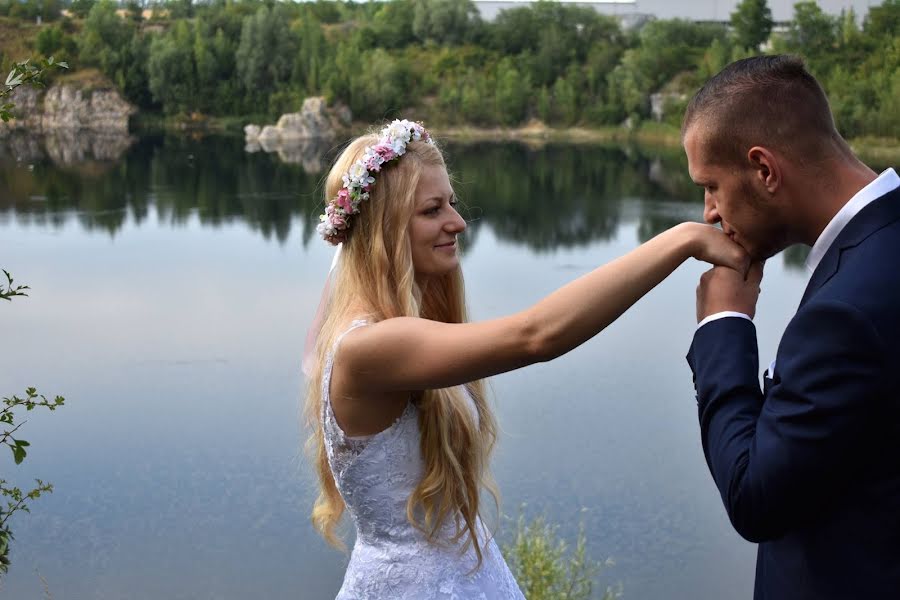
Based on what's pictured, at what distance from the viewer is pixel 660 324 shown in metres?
15.0

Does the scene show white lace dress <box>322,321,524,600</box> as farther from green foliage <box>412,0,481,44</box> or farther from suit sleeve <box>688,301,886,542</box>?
green foliage <box>412,0,481,44</box>

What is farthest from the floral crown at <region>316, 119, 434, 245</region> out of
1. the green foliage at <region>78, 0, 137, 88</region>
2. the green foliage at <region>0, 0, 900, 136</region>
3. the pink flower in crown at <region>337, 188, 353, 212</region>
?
the green foliage at <region>78, 0, 137, 88</region>

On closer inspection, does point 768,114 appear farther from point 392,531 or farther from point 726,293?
point 392,531

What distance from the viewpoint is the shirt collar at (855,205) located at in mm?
1292

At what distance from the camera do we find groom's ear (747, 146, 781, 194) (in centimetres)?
135

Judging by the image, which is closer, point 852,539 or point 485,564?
point 852,539

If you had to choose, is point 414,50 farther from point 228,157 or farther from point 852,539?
point 852,539

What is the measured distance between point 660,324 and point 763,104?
13857mm

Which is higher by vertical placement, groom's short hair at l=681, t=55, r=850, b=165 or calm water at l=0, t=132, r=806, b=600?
groom's short hair at l=681, t=55, r=850, b=165

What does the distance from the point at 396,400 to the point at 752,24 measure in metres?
61.2

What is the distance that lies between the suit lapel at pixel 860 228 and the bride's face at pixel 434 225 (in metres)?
0.74

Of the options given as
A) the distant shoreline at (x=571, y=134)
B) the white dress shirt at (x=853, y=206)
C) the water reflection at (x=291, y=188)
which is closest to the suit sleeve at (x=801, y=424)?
the white dress shirt at (x=853, y=206)

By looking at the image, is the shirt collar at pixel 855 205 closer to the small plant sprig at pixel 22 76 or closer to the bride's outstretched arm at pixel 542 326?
the bride's outstretched arm at pixel 542 326

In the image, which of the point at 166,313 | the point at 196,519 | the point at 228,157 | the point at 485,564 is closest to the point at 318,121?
the point at 228,157
